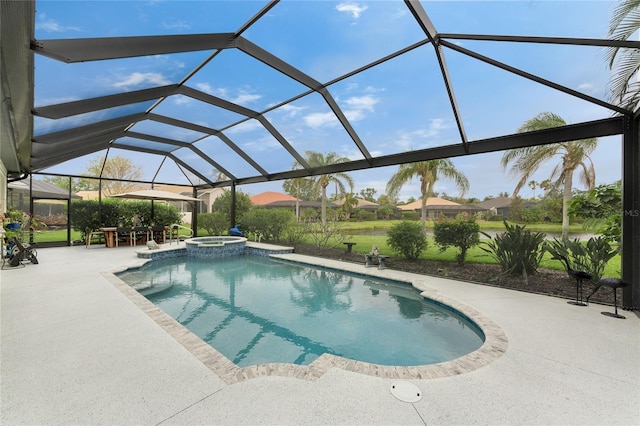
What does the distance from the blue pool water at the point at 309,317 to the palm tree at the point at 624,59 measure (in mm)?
4678

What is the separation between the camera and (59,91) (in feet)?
16.1

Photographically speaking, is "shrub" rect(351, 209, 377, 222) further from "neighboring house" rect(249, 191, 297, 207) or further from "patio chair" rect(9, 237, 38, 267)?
"patio chair" rect(9, 237, 38, 267)

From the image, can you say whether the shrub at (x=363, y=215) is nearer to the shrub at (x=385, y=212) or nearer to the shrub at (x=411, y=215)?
the shrub at (x=385, y=212)

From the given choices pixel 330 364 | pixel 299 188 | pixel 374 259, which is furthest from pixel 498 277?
pixel 299 188

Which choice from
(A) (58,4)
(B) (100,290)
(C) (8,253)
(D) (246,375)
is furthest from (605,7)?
(C) (8,253)

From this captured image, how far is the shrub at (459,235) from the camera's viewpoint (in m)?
8.20

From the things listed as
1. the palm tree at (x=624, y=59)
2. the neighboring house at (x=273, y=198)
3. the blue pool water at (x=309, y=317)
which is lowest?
the blue pool water at (x=309, y=317)

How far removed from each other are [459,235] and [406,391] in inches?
267

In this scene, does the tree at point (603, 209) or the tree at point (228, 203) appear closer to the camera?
the tree at point (603, 209)

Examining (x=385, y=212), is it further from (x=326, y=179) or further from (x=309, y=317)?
(x=309, y=317)

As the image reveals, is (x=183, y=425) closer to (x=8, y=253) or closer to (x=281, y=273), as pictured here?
(x=281, y=273)

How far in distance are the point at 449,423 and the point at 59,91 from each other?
755 cm

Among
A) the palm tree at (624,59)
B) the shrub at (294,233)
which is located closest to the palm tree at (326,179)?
the shrub at (294,233)

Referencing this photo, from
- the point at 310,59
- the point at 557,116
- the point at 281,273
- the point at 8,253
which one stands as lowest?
the point at 281,273
